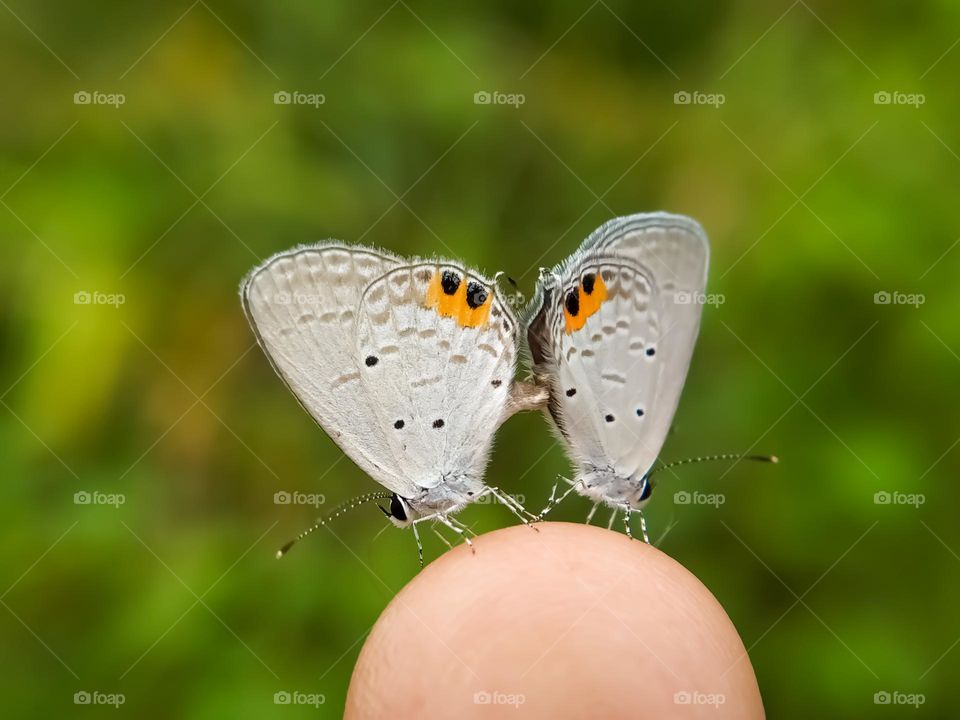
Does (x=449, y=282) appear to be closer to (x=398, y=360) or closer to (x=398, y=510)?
(x=398, y=360)

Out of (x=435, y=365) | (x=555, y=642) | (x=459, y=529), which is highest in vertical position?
(x=435, y=365)

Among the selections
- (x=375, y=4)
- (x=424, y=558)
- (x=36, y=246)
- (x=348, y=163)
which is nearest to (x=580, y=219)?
(x=348, y=163)

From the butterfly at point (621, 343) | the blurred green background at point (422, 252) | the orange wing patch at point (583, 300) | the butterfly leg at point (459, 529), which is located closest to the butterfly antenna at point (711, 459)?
the blurred green background at point (422, 252)

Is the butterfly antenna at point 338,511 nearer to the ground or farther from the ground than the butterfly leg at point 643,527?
farther from the ground

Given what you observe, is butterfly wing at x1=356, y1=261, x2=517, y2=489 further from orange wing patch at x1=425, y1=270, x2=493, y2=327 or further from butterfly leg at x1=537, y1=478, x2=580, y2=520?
butterfly leg at x1=537, y1=478, x2=580, y2=520

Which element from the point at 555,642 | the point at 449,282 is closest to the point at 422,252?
the point at 449,282

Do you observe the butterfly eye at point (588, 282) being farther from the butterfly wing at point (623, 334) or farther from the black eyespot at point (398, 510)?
the black eyespot at point (398, 510)
